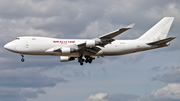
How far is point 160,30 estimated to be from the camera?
2352 inches

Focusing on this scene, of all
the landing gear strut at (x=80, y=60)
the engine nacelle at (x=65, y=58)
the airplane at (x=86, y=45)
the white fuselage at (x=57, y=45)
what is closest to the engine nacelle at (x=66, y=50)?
the airplane at (x=86, y=45)

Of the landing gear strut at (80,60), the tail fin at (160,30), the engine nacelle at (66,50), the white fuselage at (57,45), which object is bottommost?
the landing gear strut at (80,60)

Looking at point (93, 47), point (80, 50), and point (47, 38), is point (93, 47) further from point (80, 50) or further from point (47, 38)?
point (47, 38)

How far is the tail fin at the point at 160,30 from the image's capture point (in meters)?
59.2

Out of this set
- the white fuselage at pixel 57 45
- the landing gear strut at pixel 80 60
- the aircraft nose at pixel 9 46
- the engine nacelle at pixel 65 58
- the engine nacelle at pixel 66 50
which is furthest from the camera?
the engine nacelle at pixel 65 58

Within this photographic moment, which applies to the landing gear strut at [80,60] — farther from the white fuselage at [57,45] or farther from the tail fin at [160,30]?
the tail fin at [160,30]

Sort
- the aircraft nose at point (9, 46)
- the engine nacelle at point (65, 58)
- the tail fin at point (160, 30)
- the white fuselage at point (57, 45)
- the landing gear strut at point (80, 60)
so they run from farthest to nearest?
1. the engine nacelle at point (65, 58)
2. the tail fin at point (160, 30)
3. the landing gear strut at point (80, 60)
4. the aircraft nose at point (9, 46)
5. the white fuselage at point (57, 45)

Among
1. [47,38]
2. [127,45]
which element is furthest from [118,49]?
[47,38]

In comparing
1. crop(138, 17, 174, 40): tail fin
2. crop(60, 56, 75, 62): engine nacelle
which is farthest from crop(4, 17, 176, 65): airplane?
crop(60, 56, 75, 62): engine nacelle

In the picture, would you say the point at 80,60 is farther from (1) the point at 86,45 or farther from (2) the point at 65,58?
(1) the point at 86,45

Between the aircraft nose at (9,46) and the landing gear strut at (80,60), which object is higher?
the aircraft nose at (9,46)

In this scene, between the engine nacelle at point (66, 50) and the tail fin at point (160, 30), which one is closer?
the engine nacelle at point (66, 50)

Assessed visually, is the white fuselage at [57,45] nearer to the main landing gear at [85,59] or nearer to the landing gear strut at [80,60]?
the landing gear strut at [80,60]

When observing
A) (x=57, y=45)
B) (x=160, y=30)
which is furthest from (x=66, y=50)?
(x=160, y=30)
